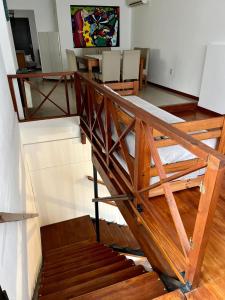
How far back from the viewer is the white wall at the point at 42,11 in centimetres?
652

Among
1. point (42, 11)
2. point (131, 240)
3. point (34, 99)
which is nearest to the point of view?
point (131, 240)

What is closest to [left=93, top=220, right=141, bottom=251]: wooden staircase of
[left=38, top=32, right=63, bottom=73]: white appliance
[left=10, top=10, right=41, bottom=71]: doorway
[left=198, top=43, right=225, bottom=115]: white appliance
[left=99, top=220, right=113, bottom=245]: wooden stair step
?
[left=99, top=220, right=113, bottom=245]: wooden stair step

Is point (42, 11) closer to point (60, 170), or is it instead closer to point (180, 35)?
point (180, 35)

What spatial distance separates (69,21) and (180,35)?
3.42 metres

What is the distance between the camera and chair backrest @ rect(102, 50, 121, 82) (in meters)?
4.76

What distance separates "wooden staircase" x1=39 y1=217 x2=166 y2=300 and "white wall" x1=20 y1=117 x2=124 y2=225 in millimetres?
1187

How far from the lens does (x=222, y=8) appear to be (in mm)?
3691

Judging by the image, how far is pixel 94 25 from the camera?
6.79 m

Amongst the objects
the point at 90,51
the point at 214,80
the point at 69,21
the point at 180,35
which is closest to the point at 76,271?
the point at 214,80

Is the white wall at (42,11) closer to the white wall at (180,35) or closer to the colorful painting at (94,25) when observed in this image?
the colorful painting at (94,25)

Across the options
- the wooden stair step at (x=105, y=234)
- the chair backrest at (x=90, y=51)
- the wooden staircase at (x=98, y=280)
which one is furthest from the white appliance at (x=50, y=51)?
the wooden staircase at (x=98, y=280)

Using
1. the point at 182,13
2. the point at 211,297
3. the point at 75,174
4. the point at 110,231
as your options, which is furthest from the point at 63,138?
the point at 182,13

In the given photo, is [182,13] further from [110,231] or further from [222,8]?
[110,231]

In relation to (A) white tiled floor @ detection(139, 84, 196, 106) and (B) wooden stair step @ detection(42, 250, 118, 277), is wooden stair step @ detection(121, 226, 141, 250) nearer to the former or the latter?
(B) wooden stair step @ detection(42, 250, 118, 277)
